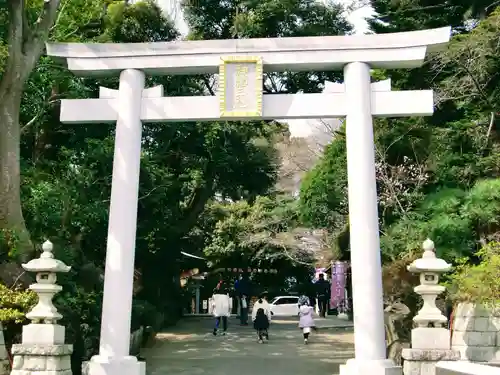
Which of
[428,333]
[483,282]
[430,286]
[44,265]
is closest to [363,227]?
[430,286]

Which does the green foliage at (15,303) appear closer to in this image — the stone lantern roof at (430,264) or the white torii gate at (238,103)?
the white torii gate at (238,103)

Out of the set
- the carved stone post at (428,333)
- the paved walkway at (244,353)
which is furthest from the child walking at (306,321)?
the carved stone post at (428,333)

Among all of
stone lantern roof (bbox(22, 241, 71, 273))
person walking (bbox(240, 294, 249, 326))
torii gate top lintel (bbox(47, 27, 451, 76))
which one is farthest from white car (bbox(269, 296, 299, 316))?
stone lantern roof (bbox(22, 241, 71, 273))

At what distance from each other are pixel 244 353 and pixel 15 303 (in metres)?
5.71

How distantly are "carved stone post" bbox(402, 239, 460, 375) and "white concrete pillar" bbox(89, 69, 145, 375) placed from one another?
13.3ft

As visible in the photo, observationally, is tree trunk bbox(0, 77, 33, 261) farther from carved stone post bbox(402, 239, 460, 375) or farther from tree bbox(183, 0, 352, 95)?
tree bbox(183, 0, 352, 95)

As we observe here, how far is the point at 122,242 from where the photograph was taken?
8.69 m

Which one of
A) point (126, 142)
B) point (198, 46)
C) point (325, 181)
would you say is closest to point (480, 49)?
point (325, 181)

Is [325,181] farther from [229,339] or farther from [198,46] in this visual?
[198,46]

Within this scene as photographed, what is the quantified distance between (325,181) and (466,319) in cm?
674

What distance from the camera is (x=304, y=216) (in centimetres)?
1628

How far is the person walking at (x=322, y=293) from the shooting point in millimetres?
25094

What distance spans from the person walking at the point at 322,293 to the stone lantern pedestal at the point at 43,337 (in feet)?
57.5

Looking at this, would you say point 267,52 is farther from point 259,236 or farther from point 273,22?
point 259,236
